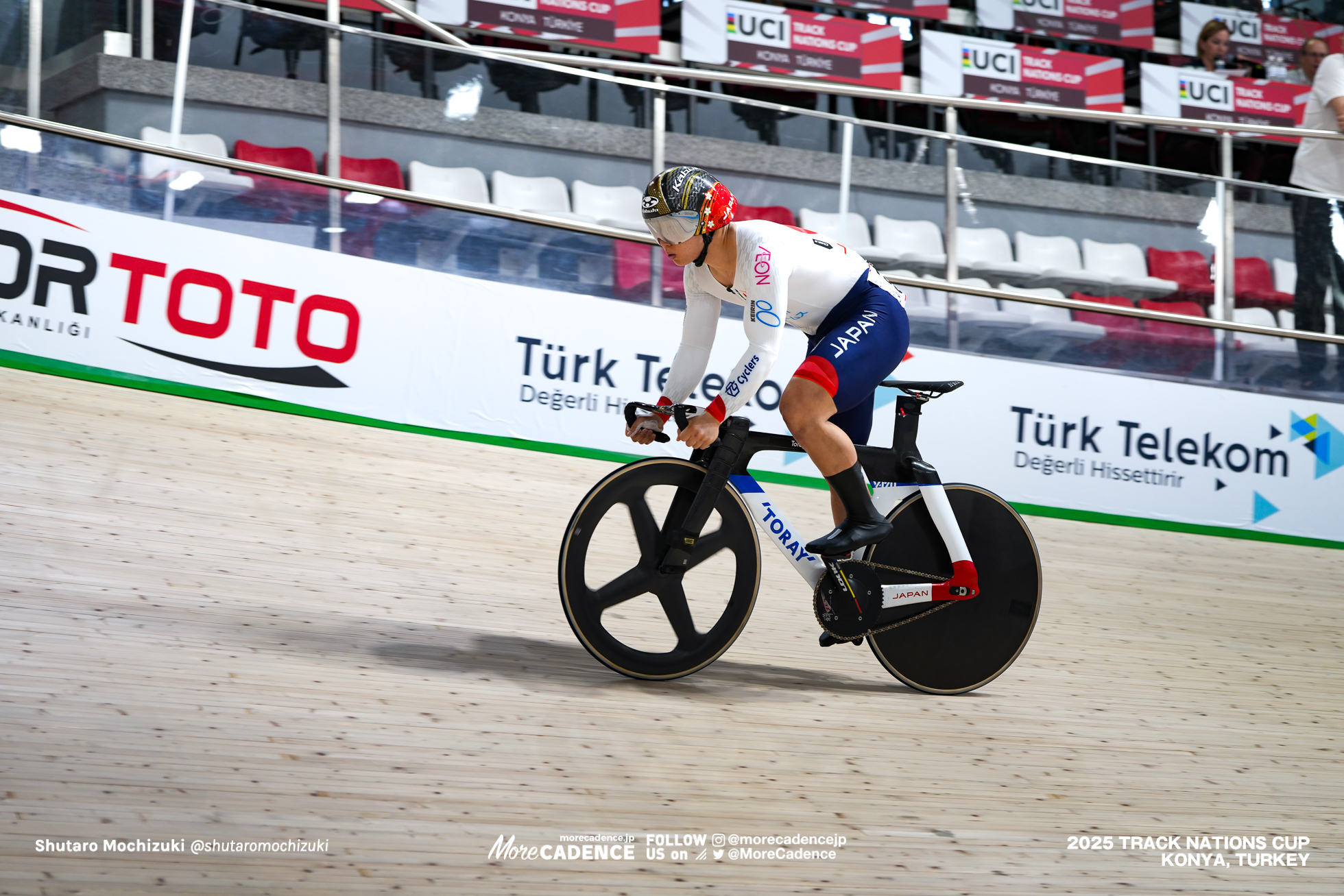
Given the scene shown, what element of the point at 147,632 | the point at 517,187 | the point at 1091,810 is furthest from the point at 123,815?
the point at 517,187

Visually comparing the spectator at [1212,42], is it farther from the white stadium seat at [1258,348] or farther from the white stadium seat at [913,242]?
the white stadium seat at [913,242]

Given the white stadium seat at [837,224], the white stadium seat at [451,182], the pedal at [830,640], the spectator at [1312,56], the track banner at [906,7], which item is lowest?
the pedal at [830,640]

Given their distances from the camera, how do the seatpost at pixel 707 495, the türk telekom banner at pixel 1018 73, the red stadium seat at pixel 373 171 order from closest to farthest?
the seatpost at pixel 707 495 < the red stadium seat at pixel 373 171 < the türk telekom banner at pixel 1018 73

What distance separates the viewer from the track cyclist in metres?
2.65

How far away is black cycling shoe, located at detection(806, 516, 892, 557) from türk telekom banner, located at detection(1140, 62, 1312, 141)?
1150 cm

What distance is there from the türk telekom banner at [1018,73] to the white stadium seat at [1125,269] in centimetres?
591

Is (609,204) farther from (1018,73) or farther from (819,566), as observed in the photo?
(1018,73)

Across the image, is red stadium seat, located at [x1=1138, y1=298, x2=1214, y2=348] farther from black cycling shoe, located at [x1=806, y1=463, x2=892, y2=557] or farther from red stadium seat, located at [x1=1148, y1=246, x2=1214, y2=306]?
black cycling shoe, located at [x1=806, y1=463, x2=892, y2=557]

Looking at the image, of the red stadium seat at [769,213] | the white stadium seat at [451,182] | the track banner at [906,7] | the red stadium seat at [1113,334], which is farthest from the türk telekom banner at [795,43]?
the white stadium seat at [451,182]

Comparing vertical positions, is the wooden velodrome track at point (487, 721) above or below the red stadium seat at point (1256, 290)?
below

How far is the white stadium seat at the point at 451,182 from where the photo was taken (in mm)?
6102

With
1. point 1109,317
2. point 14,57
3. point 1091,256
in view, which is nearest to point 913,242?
point 1091,256

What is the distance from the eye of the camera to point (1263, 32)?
14.5m

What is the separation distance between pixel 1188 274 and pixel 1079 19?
25.9 ft
